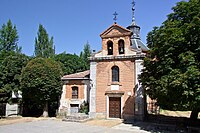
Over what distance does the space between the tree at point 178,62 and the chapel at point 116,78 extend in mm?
3532

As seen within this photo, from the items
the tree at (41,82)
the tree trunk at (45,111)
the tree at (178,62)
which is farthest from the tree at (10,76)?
the tree at (178,62)

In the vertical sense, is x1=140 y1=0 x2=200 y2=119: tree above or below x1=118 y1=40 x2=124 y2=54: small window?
below

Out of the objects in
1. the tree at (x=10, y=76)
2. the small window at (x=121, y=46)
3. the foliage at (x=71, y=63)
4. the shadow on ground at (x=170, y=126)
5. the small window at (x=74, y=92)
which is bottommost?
the shadow on ground at (x=170, y=126)

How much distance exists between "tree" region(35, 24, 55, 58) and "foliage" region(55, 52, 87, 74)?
2.16m

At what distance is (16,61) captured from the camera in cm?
2466

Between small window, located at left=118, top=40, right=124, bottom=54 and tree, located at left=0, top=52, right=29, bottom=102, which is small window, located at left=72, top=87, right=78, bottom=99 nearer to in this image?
tree, located at left=0, top=52, right=29, bottom=102

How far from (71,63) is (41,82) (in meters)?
25.3

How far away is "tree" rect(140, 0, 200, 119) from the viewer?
13.3m

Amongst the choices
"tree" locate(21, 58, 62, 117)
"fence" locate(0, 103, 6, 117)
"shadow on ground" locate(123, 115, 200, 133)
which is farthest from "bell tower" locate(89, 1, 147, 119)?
"fence" locate(0, 103, 6, 117)

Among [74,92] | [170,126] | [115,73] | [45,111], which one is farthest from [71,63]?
[170,126]

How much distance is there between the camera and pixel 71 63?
→ 4731 centimetres

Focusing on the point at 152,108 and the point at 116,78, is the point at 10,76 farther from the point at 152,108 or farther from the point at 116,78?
the point at 152,108

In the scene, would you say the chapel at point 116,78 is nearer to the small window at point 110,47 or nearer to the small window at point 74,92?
the small window at point 110,47

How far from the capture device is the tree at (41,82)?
874 inches
